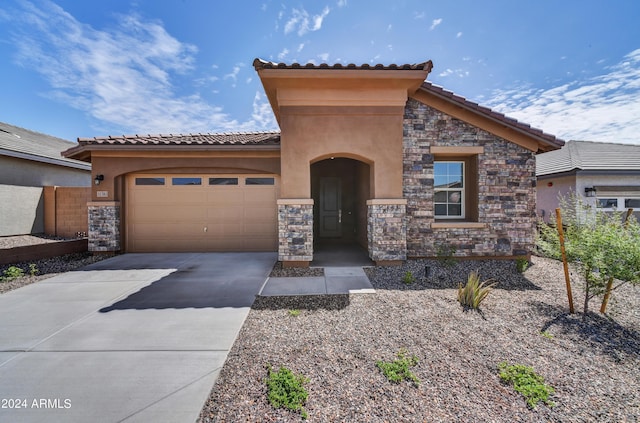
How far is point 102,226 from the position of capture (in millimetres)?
8133

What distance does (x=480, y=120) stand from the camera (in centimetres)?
677

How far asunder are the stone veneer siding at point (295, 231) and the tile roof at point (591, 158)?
36.7 ft

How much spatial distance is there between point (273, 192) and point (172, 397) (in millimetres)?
6588

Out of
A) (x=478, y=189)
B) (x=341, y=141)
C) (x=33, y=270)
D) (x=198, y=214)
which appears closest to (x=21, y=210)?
(x=33, y=270)

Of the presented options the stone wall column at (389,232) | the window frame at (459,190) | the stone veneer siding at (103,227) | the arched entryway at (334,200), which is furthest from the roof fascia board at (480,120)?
the stone veneer siding at (103,227)

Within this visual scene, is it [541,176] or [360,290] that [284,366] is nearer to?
[360,290]

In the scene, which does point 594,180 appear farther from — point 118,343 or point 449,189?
point 118,343

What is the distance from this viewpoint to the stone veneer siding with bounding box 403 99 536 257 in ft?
21.8

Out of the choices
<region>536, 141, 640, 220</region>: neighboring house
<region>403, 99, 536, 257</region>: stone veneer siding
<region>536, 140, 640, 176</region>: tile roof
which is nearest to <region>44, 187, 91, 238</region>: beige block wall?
<region>403, 99, 536, 257</region>: stone veneer siding

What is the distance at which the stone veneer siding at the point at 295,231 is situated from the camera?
6328mm

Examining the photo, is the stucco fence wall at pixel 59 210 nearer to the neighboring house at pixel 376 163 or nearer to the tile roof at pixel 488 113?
the neighboring house at pixel 376 163

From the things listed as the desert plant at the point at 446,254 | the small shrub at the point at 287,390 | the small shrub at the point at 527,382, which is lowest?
the small shrub at the point at 527,382

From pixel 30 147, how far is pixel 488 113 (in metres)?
17.1

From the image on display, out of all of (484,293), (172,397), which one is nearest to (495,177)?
(484,293)
